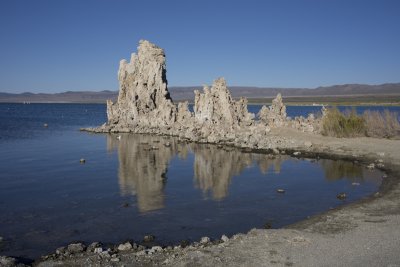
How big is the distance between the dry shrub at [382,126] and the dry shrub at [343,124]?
538 millimetres

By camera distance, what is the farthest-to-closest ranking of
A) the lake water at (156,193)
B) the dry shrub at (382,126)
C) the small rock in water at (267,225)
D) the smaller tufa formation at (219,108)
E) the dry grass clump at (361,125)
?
1. the smaller tufa formation at (219,108)
2. the dry grass clump at (361,125)
3. the dry shrub at (382,126)
4. the small rock in water at (267,225)
5. the lake water at (156,193)

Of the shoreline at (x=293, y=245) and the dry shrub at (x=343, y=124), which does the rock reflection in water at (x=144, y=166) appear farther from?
the dry shrub at (x=343, y=124)

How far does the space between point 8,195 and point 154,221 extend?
28.8ft

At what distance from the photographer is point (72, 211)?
17875mm

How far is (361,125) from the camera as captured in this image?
1537 inches

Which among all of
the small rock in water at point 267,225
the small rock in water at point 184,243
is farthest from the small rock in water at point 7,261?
the small rock in water at point 267,225

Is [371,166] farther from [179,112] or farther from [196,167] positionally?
[179,112]

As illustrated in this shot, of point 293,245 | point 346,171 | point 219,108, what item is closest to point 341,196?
point 346,171

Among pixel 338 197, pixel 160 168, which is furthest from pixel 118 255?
pixel 160 168

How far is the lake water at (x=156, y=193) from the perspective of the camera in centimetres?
1536

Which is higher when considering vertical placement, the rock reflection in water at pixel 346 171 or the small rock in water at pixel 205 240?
the small rock in water at pixel 205 240

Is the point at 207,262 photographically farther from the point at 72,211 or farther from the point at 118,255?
the point at 72,211

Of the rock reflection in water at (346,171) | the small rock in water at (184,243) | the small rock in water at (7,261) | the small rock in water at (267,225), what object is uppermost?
the small rock in water at (7,261)

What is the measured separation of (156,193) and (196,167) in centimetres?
852
